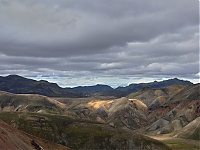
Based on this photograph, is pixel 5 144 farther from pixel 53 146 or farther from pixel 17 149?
pixel 53 146

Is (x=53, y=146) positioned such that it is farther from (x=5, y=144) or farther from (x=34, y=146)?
(x=5, y=144)

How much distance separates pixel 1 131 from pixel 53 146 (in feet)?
169

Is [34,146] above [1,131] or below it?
below

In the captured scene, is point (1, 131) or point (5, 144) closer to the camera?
point (5, 144)

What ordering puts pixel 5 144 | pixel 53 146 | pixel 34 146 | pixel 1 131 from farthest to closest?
pixel 53 146, pixel 34 146, pixel 1 131, pixel 5 144

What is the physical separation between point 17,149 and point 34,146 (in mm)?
22631

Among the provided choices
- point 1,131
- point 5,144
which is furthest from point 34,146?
point 5,144

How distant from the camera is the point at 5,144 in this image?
8631 cm

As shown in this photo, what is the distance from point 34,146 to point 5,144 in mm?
27593

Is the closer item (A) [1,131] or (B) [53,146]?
(A) [1,131]

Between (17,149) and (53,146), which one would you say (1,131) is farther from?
(53,146)

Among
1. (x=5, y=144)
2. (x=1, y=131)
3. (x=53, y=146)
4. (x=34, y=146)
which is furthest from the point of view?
(x=53, y=146)

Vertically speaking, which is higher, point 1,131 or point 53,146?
point 1,131

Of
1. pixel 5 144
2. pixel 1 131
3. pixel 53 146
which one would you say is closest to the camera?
pixel 5 144
